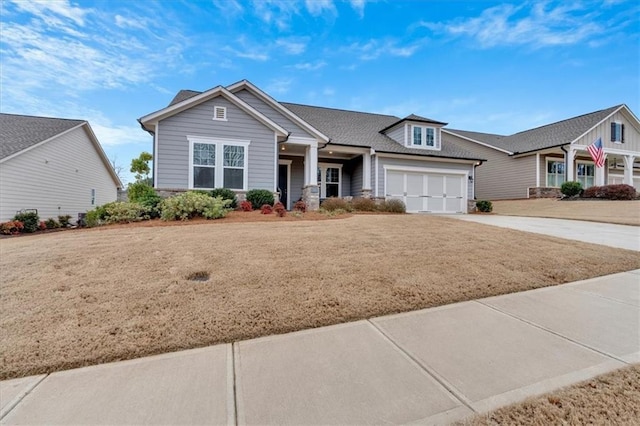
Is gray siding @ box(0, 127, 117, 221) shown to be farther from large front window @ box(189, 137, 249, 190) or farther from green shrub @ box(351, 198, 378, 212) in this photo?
green shrub @ box(351, 198, 378, 212)

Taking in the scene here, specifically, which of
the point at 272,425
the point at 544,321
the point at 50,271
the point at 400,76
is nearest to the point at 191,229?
the point at 50,271

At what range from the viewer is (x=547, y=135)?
22.5 metres

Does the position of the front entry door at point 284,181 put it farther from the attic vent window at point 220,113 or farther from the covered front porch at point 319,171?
the attic vent window at point 220,113

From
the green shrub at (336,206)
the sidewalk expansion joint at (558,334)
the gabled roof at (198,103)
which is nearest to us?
the sidewalk expansion joint at (558,334)

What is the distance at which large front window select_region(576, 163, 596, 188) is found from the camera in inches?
917

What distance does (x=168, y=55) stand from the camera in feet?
43.9

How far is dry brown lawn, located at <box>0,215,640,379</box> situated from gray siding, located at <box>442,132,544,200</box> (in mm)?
17401

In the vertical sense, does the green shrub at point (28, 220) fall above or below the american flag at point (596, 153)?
below

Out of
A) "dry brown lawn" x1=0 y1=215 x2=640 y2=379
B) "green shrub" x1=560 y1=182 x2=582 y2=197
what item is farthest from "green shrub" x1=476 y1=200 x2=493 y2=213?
"dry brown lawn" x1=0 y1=215 x2=640 y2=379

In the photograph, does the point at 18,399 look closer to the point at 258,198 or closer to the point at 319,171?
the point at 258,198

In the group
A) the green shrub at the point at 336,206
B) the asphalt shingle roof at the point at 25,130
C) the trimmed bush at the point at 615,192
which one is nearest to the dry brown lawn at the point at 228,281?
the green shrub at the point at 336,206

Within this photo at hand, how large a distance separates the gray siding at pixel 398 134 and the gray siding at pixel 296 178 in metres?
5.89

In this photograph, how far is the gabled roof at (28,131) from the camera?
45.0 ft

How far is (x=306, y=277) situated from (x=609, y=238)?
903cm
